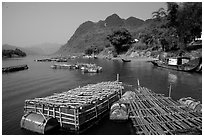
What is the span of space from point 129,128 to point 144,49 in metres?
102

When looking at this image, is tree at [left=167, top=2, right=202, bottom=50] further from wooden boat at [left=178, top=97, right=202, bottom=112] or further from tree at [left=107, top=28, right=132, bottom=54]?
wooden boat at [left=178, top=97, right=202, bottom=112]

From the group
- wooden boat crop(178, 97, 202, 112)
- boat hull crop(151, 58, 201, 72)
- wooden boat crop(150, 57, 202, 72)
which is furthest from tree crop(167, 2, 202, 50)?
wooden boat crop(178, 97, 202, 112)

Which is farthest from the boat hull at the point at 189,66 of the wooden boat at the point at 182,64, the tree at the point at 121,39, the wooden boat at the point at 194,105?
the tree at the point at 121,39

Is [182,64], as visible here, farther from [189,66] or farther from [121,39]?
[121,39]

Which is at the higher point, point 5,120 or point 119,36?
point 119,36

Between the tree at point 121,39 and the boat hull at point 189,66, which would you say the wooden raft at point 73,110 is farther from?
the tree at point 121,39

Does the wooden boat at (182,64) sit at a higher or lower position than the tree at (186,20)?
lower

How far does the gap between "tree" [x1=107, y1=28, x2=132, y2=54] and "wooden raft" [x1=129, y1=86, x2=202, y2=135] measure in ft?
359

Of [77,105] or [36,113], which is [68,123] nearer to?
[77,105]

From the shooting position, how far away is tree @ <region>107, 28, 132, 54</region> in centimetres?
13000

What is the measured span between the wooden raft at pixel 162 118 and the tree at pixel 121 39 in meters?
109

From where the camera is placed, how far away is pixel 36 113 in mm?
16484

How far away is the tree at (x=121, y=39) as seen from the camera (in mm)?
130000

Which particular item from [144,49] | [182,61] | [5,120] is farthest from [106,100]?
[144,49]
